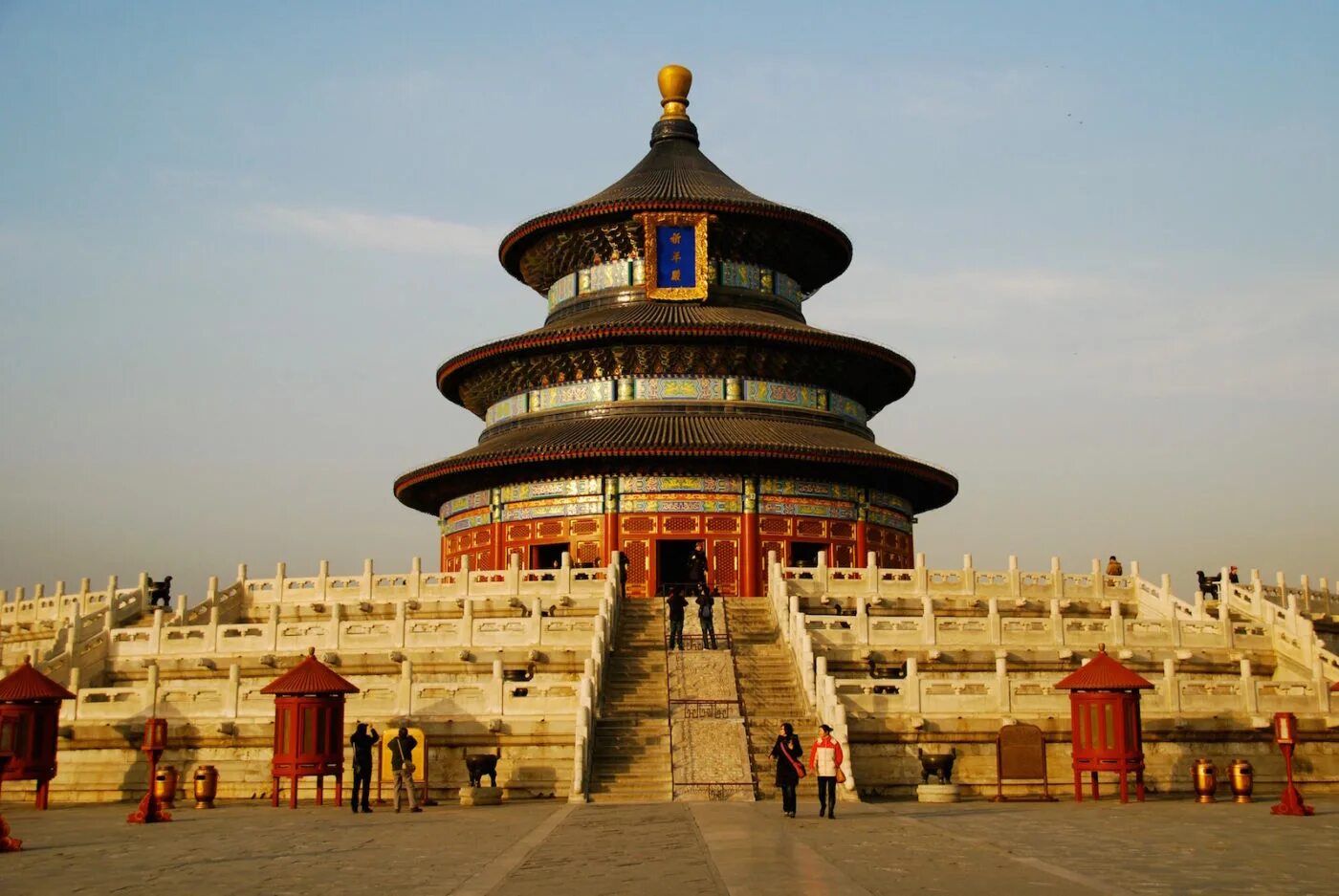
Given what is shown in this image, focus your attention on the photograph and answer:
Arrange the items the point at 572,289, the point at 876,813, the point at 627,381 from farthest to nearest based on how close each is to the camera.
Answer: the point at 572,289, the point at 627,381, the point at 876,813

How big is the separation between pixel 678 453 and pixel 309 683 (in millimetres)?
20521

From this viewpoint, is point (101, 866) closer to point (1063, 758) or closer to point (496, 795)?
point (496, 795)

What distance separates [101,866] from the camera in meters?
15.8

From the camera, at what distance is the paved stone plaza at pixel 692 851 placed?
13711mm

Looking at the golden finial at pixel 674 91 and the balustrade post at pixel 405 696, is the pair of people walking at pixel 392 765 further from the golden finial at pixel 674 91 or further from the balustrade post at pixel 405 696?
the golden finial at pixel 674 91

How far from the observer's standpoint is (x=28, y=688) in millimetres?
24297

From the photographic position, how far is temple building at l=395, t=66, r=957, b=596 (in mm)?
44781

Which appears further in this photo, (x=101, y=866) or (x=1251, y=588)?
(x=1251, y=588)

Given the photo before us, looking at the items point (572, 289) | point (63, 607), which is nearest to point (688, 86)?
point (572, 289)

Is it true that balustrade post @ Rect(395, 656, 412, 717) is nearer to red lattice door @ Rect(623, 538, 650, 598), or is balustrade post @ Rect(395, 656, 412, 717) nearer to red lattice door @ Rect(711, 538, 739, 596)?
red lattice door @ Rect(623, 538, 650, 598)

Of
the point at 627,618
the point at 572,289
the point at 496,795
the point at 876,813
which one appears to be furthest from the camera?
the point at 572,289

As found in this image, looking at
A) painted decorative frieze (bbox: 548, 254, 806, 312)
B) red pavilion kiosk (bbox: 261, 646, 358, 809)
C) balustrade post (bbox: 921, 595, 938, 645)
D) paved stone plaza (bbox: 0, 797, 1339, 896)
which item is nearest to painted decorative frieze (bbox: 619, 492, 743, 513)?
painted decorative frieze (bbox: 548, 254, 806, 312)

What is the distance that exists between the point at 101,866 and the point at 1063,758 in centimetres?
1587

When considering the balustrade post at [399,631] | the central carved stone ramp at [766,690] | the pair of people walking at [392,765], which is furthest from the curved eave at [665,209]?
the pair of people walking at [392,765]
